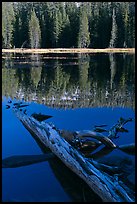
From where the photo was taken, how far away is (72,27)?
87.1 meters

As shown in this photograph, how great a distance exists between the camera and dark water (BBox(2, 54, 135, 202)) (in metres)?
9.62

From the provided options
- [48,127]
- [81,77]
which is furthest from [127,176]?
[81,77]

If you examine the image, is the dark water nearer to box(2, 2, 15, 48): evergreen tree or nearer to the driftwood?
the driftwood

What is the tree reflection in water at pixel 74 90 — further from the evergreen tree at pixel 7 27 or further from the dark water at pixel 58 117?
the evergreen tree at pixel 7 27

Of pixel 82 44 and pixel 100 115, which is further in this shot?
pixel 82 44

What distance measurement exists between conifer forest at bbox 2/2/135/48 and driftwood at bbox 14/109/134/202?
70.2 metres

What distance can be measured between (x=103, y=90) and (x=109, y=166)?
14836mm

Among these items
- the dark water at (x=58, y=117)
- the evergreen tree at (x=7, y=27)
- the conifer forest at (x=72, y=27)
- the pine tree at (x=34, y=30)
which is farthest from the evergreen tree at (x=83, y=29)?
the dark water at (x=58, y=117)

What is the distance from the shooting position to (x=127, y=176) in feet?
33.4

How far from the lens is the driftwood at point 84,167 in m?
8.39

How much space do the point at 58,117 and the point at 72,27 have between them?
7242cm

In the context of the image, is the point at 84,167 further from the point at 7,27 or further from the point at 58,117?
the point at 7,27

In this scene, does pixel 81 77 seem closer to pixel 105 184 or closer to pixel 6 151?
pixel 6 151

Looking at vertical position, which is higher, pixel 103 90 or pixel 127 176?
pixel 103 90
